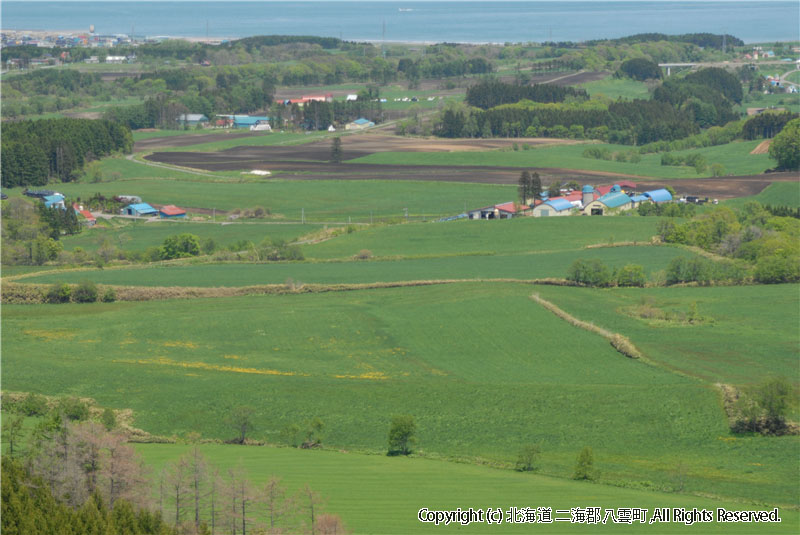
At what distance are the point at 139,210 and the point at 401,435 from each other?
53896mm

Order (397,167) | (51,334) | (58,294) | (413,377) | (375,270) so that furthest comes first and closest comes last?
(397,167) < (375,270) < (58,294) < (51,334) < (413,377)

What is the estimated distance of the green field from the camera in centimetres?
2730

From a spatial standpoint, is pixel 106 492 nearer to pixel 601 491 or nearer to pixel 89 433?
pixel 89 433

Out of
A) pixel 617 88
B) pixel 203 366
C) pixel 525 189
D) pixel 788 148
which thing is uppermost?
pixel 617 88

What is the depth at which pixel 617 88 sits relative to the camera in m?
168

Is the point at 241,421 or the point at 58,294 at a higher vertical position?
the point at 58,294

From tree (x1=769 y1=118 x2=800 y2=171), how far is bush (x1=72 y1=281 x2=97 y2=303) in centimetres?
6508

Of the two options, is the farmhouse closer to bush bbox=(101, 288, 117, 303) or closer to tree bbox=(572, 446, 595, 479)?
bush bbox=(101, 288, 117, 303)

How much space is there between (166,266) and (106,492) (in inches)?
1506

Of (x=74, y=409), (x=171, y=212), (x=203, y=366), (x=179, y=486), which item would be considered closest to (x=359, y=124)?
(x=171, y=212)

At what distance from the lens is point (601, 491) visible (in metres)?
31.1

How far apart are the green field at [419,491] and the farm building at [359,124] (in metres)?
107

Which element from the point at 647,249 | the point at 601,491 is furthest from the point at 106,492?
the point at 647,249

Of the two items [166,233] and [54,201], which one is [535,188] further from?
[54,201]
